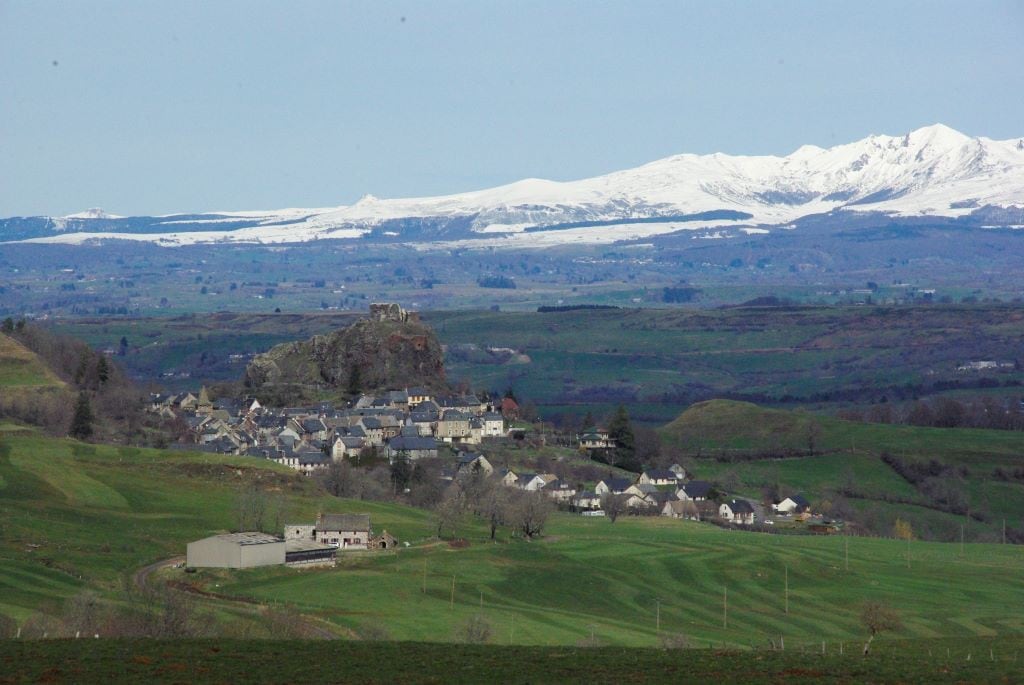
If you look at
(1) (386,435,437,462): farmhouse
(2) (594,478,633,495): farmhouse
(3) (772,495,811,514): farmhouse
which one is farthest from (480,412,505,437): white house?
(3) (772,495,811,514): farmhouse

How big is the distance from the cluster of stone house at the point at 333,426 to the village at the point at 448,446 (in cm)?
8

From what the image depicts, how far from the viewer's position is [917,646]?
198 feet

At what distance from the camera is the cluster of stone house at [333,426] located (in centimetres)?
12325

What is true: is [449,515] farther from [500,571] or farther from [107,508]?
[107,508]

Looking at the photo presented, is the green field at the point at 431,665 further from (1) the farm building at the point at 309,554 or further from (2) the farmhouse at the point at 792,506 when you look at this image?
(2) the farmhouse at the point at 792,506

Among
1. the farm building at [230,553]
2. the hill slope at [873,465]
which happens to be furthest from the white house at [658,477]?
the farm building at [230,553]

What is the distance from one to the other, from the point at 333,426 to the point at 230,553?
54023 millimetres

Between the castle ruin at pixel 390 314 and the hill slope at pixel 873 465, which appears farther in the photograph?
the castle ruin at pixel 390 314

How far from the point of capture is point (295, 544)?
83.8 m

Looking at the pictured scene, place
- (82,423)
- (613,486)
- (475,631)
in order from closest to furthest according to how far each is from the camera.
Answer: (475,631)
(82,423)
(613,486)

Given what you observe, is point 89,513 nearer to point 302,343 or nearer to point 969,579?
point 969,579

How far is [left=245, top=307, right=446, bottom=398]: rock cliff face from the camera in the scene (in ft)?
497

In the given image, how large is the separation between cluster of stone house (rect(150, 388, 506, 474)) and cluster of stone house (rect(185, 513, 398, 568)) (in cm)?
3128

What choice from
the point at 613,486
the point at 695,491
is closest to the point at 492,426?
the point at 613,486
